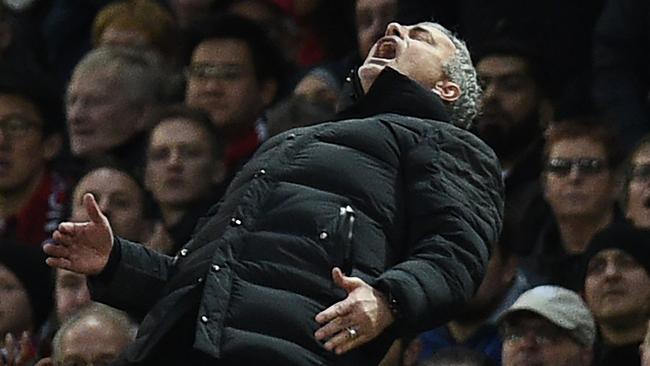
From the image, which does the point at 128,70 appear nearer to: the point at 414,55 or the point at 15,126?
the point at 15,126

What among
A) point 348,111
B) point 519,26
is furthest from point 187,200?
point 348,111

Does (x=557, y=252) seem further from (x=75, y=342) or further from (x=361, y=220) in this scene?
(x=361, y=220)

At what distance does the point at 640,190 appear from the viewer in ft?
28.2

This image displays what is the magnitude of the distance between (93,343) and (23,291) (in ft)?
4.18

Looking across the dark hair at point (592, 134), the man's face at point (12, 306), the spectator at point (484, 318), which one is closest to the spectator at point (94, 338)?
the man's face at point (12, 306)

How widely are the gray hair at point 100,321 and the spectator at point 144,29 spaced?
2838 mm

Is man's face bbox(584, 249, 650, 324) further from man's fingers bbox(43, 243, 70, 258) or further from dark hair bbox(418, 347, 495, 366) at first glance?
man's fingers bbox(43, 243, 70, 258)

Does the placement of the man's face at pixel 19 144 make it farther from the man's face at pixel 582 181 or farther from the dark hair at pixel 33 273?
the man's face at pixel 582 181

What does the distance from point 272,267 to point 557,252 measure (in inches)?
128

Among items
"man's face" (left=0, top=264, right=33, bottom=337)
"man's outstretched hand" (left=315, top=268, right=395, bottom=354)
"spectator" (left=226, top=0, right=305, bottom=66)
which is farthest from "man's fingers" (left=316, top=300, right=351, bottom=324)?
"spectator" (left=226, top=0, right=305, bottom=66)

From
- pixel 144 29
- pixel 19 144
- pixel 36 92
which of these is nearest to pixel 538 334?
pixel 19 144

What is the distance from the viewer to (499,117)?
9766 millimetres

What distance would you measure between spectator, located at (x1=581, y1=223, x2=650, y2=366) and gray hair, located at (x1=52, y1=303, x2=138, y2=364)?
163cm

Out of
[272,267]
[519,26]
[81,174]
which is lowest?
[81,174]
